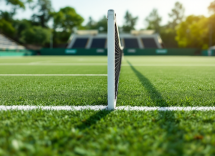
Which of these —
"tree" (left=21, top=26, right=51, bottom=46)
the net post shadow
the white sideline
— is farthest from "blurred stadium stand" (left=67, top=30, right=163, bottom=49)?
the net post shadow

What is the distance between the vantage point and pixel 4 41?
1763 inches

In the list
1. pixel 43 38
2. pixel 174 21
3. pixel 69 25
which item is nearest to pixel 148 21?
pixel 174 21

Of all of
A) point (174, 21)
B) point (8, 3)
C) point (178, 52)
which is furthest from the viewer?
point (174, 21)

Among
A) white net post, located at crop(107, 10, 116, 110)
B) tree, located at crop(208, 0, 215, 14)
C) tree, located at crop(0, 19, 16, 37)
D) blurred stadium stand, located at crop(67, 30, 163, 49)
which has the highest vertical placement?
tree, located at crop(208, 0, 215, 14)

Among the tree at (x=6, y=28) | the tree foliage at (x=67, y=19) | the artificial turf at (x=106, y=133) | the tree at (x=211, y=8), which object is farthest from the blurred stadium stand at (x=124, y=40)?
the artificial turf at (x=106, y=133)

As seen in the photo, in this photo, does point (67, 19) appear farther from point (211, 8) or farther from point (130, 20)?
point (211, 8)

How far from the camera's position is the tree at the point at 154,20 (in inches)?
3201

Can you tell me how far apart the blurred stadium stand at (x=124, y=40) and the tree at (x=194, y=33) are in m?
6.29

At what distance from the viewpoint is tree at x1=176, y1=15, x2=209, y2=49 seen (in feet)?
141

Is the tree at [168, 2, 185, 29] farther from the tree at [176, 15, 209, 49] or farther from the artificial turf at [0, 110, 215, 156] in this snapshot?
the artificial turf at [0, 110, 215, 156]

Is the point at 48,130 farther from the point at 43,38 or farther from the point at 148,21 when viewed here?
the point at 148,21

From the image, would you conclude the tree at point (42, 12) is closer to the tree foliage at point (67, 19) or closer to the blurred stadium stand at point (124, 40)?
the tree foliage at point (67, 19)

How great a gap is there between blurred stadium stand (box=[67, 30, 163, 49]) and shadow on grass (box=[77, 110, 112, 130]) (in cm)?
4500

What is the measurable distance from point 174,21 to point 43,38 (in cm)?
5209
